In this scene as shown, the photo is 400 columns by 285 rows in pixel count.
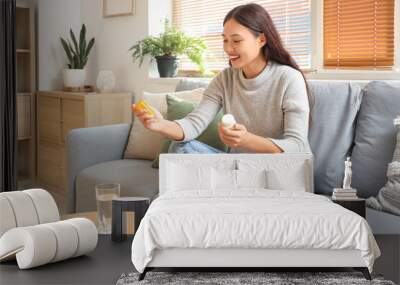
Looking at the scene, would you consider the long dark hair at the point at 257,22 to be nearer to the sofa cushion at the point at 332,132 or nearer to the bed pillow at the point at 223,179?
the sofa cushion at the point at 332,132

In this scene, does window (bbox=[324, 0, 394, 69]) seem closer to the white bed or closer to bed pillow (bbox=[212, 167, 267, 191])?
bed pillow (bbox=[212, 167, 267, 191])

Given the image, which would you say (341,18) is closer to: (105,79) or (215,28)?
(215,28)

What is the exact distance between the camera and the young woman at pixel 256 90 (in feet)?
6.66

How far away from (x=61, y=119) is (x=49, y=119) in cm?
21

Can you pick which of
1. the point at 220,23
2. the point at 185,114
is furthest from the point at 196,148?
the point at 220,23

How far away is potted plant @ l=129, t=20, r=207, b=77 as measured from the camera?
4.23 m

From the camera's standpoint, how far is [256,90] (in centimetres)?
222

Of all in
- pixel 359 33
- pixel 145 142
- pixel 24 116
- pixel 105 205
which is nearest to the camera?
pixel 105 205

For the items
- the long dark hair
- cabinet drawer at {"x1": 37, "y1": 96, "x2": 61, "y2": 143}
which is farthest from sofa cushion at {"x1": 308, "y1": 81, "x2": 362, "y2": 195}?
cabinet drawer at {"x1": 37, "y1": 96, "x2": 61, "y2": 143}

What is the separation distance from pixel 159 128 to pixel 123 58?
120 inches

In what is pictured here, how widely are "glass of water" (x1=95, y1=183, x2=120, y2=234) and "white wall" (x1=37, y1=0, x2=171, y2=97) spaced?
2.85 meters

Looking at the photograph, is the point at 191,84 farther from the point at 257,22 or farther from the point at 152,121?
the point at 152,121

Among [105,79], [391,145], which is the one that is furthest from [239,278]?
[105,79]

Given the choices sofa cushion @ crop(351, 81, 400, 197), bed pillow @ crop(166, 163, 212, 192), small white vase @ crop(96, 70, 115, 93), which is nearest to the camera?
bed pillow @ crop(166, 163, 212, 192)
